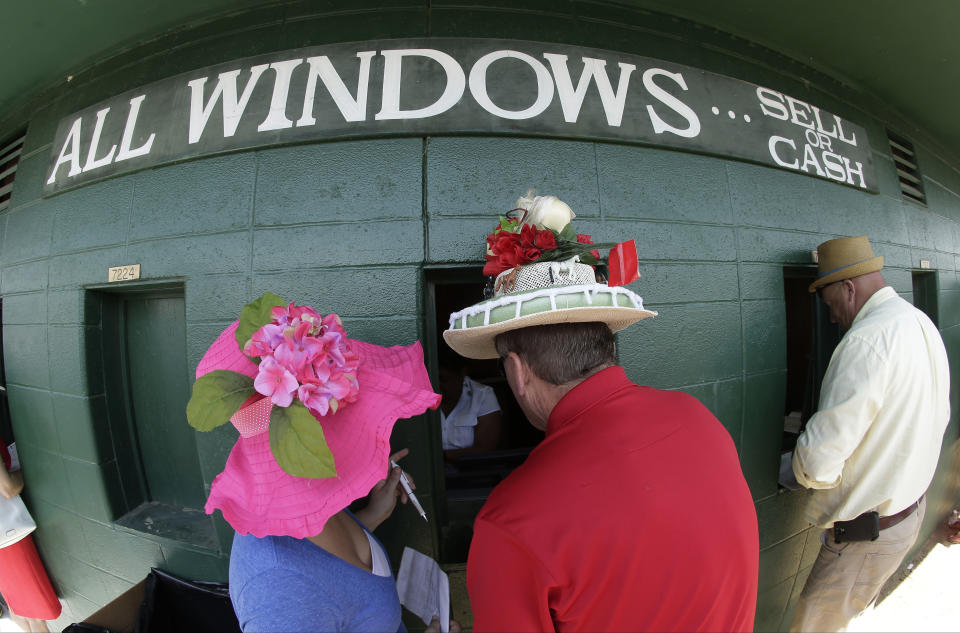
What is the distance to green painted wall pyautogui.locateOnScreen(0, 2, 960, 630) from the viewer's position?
6.42ft

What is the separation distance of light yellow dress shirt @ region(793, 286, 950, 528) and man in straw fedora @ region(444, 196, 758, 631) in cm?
136

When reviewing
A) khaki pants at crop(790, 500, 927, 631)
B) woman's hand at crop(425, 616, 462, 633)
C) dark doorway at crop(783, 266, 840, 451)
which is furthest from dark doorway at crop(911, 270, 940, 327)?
woman's hand at crop(425, 616, 462, 633)

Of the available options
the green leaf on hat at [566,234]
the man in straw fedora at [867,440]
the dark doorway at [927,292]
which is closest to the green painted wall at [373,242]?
the man in straw fedora at [867,440]

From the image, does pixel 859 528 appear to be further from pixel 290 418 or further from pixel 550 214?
pixel 290 418

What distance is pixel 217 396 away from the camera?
1.05 m

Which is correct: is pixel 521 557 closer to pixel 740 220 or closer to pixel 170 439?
pixel 740 220

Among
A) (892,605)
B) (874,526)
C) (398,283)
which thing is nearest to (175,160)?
(398,283)

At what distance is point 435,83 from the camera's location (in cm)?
197

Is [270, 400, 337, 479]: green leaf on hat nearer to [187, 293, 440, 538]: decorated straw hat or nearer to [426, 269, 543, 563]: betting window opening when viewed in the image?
[187, 293, 440, 538]: decorated straw hat

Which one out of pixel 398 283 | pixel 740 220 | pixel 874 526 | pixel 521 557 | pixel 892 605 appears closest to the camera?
pixel 521 557

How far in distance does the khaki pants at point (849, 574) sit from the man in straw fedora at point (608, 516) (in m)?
1.85

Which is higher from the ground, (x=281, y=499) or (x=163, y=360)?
(x=163, y=360)

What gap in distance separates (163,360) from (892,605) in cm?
597

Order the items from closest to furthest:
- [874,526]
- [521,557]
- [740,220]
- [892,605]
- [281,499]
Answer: [521,557] → [281,499] → [874,526] → [740,220] → [892,605]
